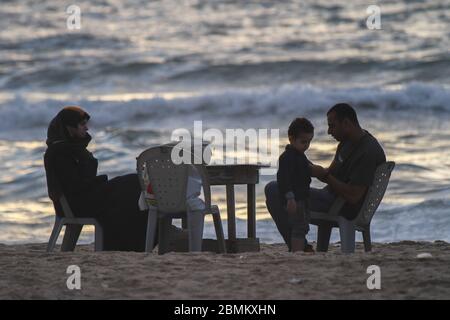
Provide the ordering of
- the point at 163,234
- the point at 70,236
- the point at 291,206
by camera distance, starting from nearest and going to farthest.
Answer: the point at 291,206 < the point at 163,234 < the point at 70,236

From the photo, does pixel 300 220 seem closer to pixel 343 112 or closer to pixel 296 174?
pixel 296 174

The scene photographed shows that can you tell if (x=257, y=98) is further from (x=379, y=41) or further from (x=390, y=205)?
(x=390, y=205)

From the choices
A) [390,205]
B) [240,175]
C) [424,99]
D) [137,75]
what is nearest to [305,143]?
[240,175]

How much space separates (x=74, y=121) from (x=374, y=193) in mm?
2082

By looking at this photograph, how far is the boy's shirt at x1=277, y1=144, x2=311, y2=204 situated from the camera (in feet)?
23.1

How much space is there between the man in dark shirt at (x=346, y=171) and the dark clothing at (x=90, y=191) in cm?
98

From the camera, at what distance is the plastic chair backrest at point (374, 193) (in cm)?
725

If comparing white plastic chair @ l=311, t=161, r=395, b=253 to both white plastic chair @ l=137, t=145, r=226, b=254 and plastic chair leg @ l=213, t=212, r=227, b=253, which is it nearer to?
plastic chair leg @ l=213, t=212, r=227, b=253

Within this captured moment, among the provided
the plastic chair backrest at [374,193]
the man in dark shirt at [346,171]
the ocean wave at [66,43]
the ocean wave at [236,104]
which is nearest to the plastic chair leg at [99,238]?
the man in dark shirt at [346,171]

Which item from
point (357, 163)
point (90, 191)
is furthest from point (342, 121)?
point (90, 191)

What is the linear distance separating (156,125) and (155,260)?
43.5 ft

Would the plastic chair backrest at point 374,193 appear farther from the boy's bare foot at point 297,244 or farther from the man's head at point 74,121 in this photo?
the man's head at point 74,121

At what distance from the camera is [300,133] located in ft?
23.0

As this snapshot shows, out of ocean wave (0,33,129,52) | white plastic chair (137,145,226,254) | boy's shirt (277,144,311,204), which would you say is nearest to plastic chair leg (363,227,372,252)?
boy's shirt (277,144,311,204)
